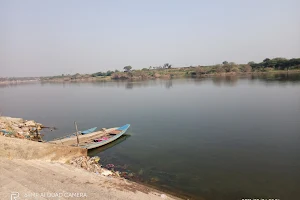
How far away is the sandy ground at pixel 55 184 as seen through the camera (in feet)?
22.9

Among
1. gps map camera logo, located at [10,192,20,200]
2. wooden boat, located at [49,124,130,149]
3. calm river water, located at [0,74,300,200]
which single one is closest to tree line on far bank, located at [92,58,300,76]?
calm river water, located at [0,74,300,200]

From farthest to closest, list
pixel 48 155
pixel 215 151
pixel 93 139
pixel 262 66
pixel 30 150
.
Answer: pixel 262 66
pixel 93 139
pixel 215 151
pixel 48 155
pixel 30 150

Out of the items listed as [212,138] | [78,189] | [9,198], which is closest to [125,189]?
[78,189]

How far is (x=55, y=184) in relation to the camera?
7.68 m

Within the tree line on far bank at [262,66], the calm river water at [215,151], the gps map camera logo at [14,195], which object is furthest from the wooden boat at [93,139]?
the tree line on far bank at [262,66]

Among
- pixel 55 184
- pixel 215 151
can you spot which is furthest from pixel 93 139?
pixel 215 151

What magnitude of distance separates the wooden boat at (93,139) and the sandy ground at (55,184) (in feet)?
18.1

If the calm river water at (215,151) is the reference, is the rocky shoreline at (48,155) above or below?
above

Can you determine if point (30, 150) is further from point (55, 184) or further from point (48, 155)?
point (55, 184)

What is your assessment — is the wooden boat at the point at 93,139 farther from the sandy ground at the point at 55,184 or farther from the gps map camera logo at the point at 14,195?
the gps map camera logo at the point at 14,195

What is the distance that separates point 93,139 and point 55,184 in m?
8.62

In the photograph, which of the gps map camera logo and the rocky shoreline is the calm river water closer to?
the rocky shoreline

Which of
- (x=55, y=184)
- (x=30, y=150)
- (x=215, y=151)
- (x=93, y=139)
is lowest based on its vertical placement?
(x=215, y=151)

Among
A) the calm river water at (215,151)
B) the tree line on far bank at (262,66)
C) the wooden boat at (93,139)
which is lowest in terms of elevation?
the calm river water at (215,151)
